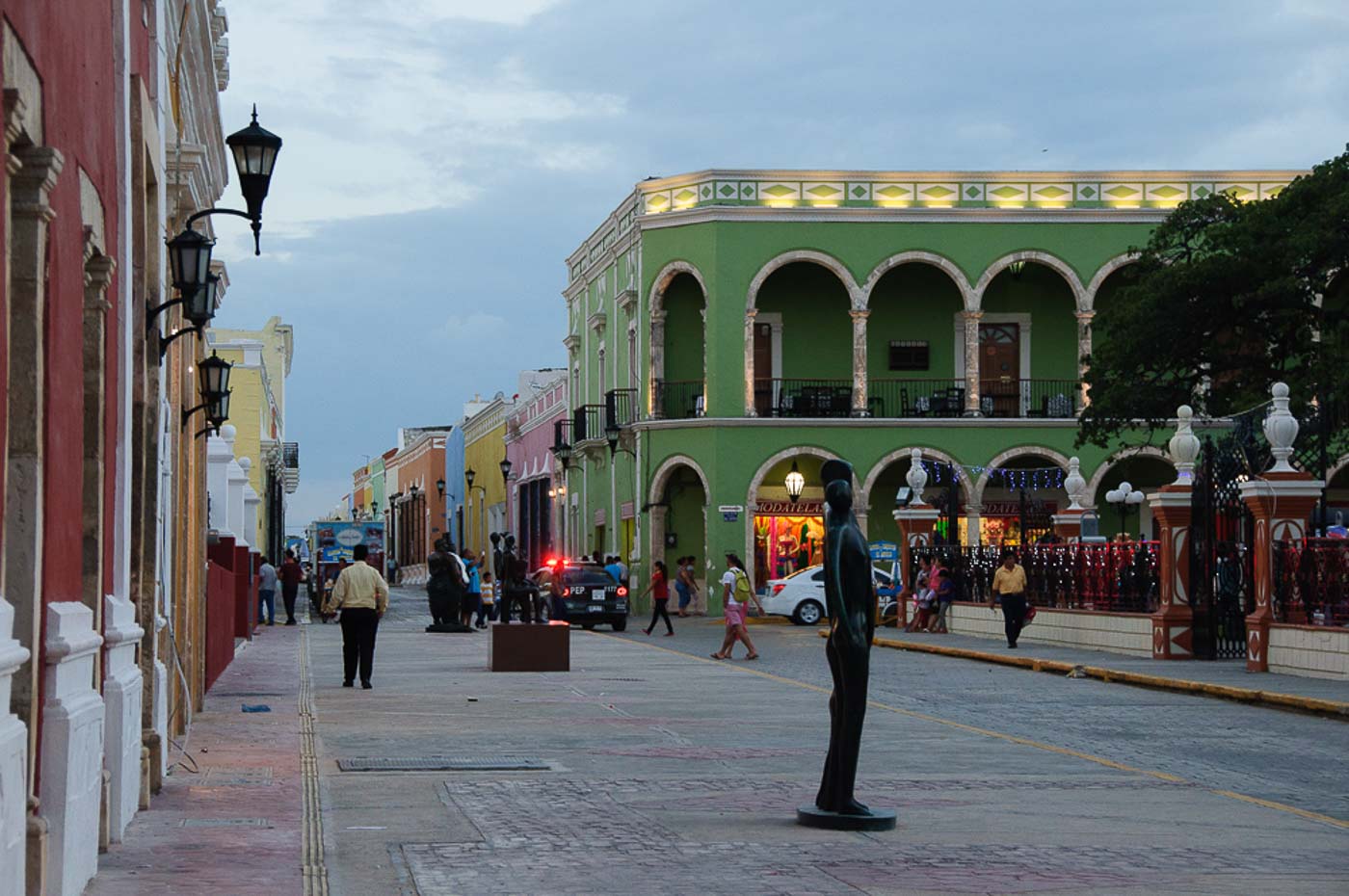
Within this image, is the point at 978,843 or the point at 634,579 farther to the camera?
the point at 634,579

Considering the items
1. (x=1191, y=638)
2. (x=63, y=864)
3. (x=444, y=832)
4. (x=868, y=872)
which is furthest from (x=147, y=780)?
(x=1191, y=638)

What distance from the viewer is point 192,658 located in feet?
57.5

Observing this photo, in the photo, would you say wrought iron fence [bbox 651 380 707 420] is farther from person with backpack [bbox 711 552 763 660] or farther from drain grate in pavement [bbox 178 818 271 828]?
drain grate in pavement [bbox 178 818 271 828]

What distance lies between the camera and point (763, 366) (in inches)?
1983

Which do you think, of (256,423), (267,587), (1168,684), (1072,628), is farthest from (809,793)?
(256,423)

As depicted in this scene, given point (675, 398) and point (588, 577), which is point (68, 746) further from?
point (675, 398)

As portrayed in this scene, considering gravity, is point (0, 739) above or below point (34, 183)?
below

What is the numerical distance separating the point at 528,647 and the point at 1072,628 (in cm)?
968

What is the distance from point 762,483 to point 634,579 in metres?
4.82

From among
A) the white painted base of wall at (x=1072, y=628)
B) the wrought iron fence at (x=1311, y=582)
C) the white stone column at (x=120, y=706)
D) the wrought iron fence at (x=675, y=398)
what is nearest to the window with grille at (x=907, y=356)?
the wrought iron fence at (x=675, y=398)

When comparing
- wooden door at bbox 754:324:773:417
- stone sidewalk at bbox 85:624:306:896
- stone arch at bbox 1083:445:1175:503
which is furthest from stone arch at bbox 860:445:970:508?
stone sidewalk at bbox 85:624:306:896

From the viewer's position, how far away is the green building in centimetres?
4831

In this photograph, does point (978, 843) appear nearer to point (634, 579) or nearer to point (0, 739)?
point (0, 739)

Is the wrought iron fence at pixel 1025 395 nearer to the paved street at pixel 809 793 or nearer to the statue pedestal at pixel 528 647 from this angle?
the statue pedestal at pixel 528 647
